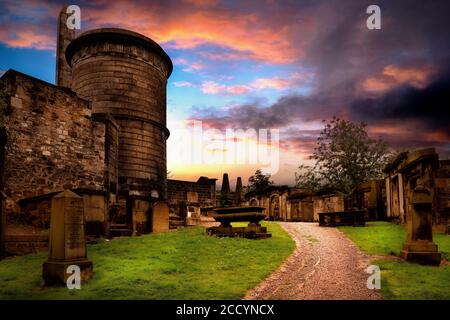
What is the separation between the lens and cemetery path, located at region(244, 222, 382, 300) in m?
6.81

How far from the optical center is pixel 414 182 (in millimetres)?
17312

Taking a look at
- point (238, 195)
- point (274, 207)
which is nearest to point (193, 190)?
point (274, 207)

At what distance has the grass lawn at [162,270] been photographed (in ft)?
22.0

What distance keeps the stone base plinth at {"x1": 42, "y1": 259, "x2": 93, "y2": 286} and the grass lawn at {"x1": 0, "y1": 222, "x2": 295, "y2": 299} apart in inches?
8.0

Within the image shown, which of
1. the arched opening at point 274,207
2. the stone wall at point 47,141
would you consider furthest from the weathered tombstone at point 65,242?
the arched opening at point 274,207

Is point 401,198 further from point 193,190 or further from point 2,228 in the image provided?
point 193,190

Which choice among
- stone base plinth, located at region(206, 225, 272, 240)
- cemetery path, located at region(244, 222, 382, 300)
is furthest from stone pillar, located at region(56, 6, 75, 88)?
cemetery path, located at region(244, 222, 382, 300)

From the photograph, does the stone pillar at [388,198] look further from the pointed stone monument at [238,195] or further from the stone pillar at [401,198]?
the pointed stone monument at [238,195]

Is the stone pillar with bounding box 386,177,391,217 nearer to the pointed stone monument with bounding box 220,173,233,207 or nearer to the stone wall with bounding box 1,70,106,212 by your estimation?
the pointed stone monument with bounding box 220,173,233,207

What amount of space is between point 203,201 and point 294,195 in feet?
26.8

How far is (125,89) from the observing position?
22750mm

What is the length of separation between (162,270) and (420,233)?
22.4ft

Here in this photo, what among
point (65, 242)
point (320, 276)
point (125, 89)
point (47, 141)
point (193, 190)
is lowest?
point (320, 276)
